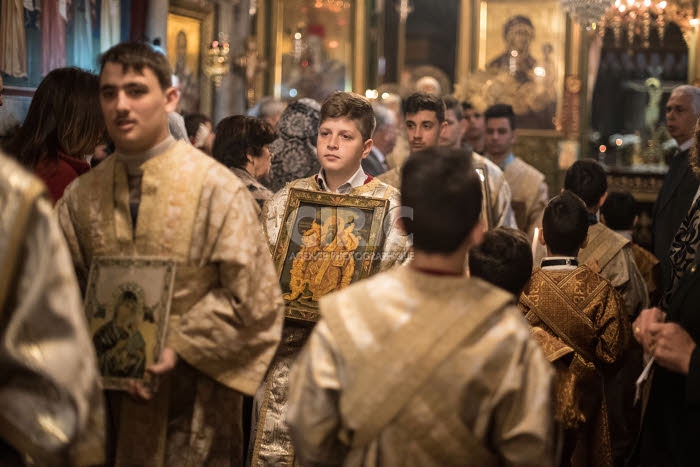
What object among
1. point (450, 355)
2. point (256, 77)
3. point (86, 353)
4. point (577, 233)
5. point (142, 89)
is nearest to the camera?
point (86, 353)

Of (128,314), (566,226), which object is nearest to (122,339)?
(128,314)

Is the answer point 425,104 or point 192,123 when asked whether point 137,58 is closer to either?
point 425,104

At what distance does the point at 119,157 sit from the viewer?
272cm

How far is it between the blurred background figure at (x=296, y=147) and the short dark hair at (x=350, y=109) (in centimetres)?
120

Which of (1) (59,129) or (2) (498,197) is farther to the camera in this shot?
(2) (498,197)

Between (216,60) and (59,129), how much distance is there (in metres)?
7.19

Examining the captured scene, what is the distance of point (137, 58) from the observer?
8.36 feet

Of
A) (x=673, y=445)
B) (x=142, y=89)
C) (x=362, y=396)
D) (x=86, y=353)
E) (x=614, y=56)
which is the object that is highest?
(x=614, y=56)

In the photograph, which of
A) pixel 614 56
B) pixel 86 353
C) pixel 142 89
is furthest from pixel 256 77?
pixel 86 353

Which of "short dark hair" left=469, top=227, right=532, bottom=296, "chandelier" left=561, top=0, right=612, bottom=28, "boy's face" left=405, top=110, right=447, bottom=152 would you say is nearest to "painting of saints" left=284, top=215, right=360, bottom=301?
"short dark hair" left=469, top=227, right=532, bottom=296

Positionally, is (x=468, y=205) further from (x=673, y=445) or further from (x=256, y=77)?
(x=256, y=77)

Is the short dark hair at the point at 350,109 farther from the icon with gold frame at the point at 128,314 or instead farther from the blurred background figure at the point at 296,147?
the icon with gold frame at the point at 128,314

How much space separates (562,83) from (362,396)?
11.9m

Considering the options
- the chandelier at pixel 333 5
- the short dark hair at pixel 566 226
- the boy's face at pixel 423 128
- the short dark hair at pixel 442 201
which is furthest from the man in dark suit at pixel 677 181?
the chandelier at pixel 333 5
